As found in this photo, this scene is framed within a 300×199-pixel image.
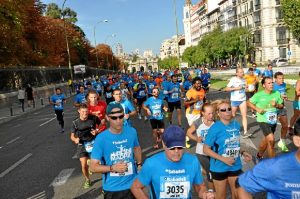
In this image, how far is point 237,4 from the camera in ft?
309

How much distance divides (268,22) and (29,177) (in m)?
73.6

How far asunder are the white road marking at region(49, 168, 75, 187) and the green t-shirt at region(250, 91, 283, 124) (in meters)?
4.20

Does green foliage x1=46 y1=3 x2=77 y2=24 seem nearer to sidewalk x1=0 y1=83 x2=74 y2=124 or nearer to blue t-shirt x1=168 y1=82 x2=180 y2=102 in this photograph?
sidewalk x1=0 y1=83 x2=74 y2=124

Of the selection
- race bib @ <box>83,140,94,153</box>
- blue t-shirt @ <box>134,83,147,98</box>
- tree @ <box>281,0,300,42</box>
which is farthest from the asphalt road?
tree @ <box>281,0,300,42</box>

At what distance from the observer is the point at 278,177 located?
2572mm

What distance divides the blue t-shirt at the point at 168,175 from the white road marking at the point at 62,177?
493cm

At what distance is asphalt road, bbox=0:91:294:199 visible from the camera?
7.38 m

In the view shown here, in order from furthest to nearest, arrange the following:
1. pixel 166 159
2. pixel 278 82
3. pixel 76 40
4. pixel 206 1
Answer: pixel 206 1 → pixel 76 40 → pixel 278 82 → pixel 166 159

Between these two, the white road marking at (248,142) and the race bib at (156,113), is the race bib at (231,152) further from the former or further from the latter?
the race bib at (156,113)

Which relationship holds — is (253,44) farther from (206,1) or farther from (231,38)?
(206,1)

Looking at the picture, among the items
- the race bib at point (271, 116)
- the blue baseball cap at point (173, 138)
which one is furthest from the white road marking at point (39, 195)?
the blue baseball cap at point (173, 138)

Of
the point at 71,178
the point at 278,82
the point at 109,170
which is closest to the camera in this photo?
the point at 109,170

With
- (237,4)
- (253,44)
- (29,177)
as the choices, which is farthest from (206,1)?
(29,177)

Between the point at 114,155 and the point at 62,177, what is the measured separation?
4292mm
